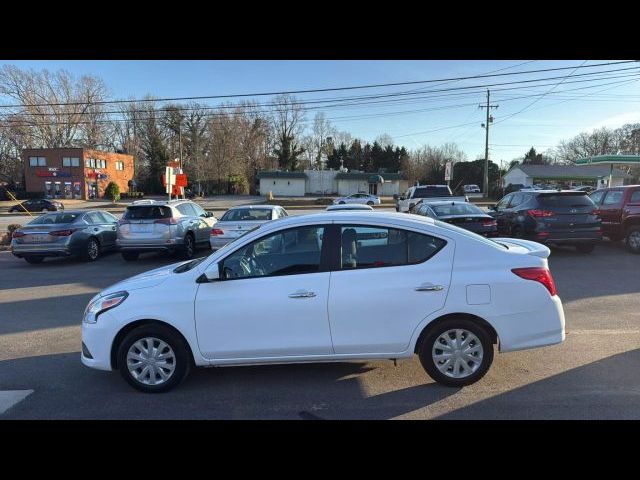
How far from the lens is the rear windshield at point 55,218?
12007 millimetres

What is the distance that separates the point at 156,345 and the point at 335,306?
175 centimetres

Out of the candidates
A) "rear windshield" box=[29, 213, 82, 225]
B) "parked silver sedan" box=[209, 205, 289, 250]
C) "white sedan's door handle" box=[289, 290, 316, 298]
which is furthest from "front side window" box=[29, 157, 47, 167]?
"white sedan's door handle" box=[289, 290, 316, 298]

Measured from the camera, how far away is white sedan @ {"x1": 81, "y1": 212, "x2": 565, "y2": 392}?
387cm

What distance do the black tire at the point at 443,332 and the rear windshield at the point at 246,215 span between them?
8119 millimetres

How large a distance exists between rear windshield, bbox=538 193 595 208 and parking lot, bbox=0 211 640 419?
17.3 feet

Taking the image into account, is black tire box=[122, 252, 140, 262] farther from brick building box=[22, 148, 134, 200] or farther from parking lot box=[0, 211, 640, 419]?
brick building box=[22, 148, 134, 200]

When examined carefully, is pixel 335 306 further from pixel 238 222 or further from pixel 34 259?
pixel 34 259

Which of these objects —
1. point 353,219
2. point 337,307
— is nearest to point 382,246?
point 353,219

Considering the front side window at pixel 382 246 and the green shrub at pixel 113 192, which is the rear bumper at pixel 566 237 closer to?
the front side window at pixel 382 246

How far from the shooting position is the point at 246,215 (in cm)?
1170

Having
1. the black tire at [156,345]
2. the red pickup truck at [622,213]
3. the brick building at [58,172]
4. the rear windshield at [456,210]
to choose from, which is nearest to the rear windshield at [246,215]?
the rear windshield at [456,210]

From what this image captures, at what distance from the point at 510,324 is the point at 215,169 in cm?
7215
